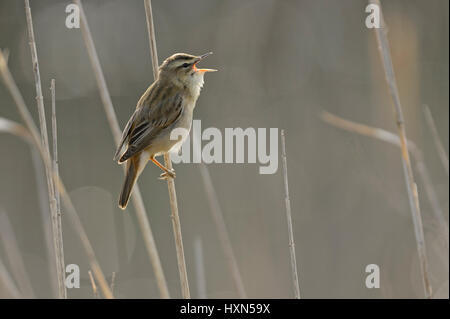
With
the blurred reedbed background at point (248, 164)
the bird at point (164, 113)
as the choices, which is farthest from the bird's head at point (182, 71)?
the blurred reedbed background at point (248, 164)

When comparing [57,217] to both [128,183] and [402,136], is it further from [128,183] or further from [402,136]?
[402,136]

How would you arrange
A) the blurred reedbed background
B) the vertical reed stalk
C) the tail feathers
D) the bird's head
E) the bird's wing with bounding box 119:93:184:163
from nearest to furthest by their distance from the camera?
the vertical reed stalk
the tail feathers
the bird's wing with bounding box 119:93:184:163
the bird's head
the blurred reedbed background

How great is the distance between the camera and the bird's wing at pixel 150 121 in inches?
98.8

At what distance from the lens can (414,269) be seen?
3.68 metres

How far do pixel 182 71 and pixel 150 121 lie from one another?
0.32 metres

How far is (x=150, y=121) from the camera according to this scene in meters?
2.65

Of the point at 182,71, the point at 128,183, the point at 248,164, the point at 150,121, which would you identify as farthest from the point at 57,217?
the point at 248,164

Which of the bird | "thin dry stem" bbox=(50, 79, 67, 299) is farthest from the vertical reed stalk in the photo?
"thin dry stem" bbox=(50, 79, 67, 299)

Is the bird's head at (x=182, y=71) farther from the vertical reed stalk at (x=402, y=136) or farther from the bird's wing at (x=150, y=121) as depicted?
the vertical reed stalk at (x=402, y=136)

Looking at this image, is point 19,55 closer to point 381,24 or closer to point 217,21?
point 217,21

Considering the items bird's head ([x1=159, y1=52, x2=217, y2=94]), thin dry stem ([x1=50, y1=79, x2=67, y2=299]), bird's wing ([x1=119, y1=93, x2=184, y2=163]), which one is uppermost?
bird's head ([x1=159, y1=52, x2=217, y2=94])

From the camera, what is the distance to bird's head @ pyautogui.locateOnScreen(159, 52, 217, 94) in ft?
8.89

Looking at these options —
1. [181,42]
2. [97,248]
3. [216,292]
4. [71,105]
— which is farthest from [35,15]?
[216,292]

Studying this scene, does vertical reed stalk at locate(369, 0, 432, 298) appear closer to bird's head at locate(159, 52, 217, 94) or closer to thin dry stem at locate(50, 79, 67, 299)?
bird's head at locate(159, 52, 217, 94)
